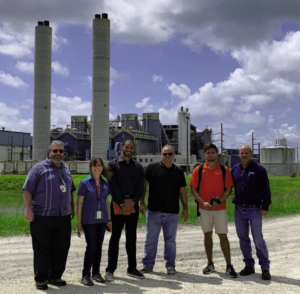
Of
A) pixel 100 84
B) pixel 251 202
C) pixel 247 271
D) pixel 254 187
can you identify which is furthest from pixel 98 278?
pixel 100 84

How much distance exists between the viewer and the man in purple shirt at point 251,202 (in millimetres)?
6684

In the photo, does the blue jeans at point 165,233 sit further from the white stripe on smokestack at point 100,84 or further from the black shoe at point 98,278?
the white stripe on smokestack at point 100,84

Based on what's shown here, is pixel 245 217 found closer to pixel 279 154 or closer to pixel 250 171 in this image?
pixel 250 171

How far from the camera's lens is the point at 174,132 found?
75.9 meters

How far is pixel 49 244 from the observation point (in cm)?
601

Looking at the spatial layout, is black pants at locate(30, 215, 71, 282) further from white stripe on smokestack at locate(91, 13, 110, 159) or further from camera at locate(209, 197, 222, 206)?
white stripe on smokestack at locate(91, 13, 110, 159)

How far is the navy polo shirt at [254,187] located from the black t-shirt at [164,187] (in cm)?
103

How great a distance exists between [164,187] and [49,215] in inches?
79.1

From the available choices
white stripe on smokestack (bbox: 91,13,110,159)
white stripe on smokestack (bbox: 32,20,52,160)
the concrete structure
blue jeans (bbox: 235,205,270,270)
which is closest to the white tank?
the concrete structure

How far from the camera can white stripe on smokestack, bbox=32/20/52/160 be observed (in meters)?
55.7

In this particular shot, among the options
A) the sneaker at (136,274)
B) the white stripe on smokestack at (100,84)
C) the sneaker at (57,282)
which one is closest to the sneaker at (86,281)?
the sneaker at (57,282)

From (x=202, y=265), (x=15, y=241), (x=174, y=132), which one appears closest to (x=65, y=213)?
(x=202, y=265)

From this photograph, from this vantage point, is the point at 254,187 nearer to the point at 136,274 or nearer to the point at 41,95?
the point at 136,274

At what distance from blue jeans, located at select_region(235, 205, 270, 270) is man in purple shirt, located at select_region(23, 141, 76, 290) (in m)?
2.96
